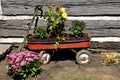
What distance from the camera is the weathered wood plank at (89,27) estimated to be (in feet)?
22.0

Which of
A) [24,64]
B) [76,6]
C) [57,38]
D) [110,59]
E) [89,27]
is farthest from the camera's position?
[89,27]

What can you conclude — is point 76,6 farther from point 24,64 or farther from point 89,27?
point 24,64

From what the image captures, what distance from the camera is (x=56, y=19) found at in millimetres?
6207

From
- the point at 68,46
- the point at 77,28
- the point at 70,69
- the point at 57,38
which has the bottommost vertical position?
the point at 70,69

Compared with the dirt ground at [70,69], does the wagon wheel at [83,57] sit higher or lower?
higher

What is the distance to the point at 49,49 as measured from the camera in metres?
6.17

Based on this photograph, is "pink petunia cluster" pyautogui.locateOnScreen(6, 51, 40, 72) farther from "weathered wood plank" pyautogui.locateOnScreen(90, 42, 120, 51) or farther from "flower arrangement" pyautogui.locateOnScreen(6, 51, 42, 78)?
"weathered wood plank" pyautogui.locateOnScreen(90, 42, 120, 51)

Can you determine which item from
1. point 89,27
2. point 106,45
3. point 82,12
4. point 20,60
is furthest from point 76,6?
point 20,60

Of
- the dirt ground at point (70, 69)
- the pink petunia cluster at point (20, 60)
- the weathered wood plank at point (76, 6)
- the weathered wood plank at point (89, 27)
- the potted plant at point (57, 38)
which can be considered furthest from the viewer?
the weathered wood plank at point (89, 27)

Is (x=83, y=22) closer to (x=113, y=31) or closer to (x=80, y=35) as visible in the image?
(x=80, y=35)

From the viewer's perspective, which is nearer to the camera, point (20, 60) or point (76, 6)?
point (20, 60)

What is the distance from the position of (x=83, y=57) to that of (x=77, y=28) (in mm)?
585

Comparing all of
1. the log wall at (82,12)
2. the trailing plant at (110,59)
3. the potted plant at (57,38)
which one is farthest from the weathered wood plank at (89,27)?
the trailing plant at (110,59)

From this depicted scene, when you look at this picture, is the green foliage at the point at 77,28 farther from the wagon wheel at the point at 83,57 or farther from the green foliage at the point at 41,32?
the green foliage at the point at 41,32
